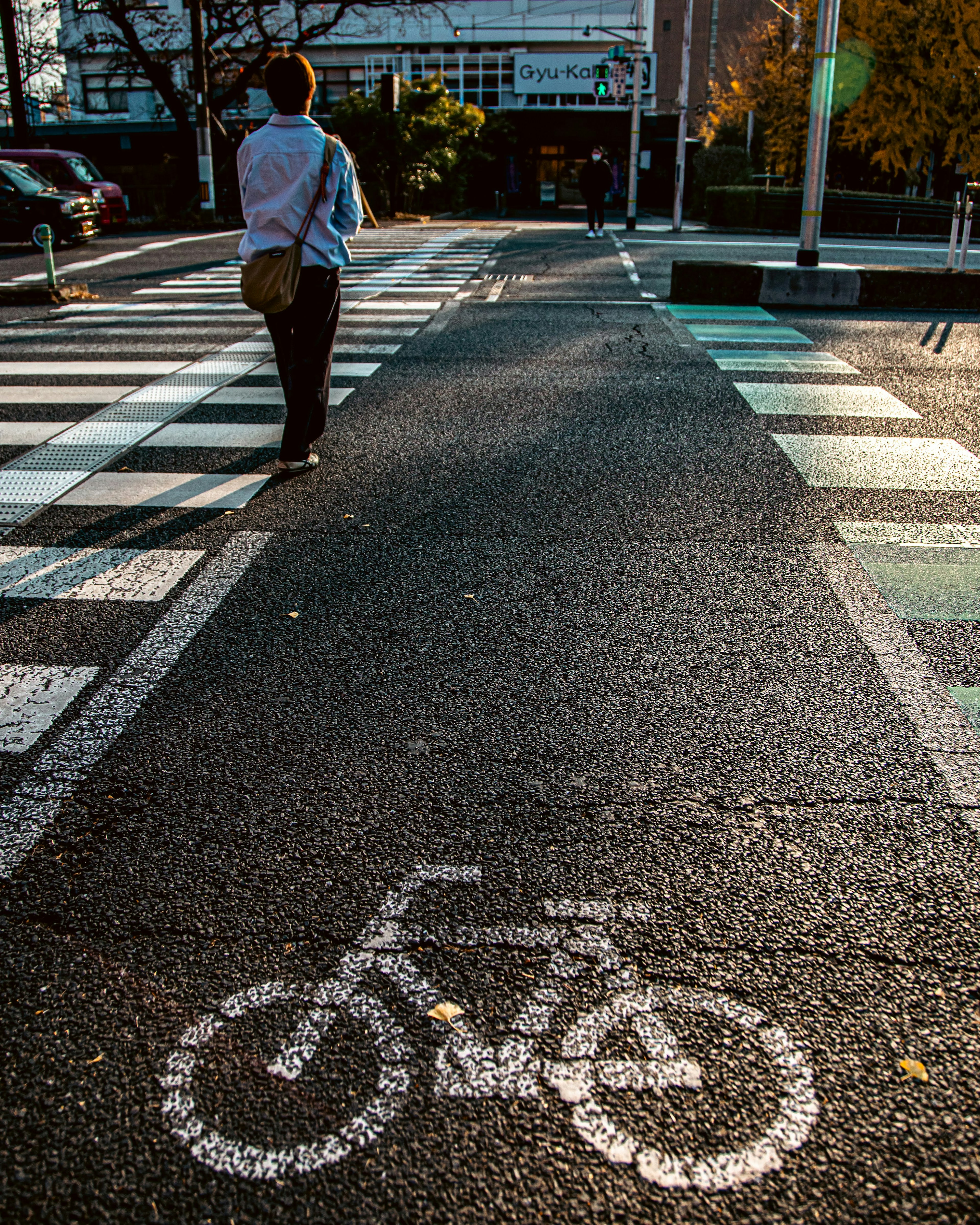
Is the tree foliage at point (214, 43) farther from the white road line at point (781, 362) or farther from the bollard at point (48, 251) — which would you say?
the white road line at point (781, 362)

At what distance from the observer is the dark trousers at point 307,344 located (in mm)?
5434

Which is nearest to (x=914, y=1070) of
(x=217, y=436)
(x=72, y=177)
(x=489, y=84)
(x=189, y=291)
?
(x=217, y=436)

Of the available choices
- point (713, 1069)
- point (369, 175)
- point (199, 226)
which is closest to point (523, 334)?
point (713, 1069)

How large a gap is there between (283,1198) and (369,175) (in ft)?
119

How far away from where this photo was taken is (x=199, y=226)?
2734 centimetres

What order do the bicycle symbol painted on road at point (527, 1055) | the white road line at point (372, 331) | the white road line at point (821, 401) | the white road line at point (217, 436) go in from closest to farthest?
the bicycle symbol painted on road at point (527, 1055) → the white road line at point (217, 436) → the white road line at point (821, 401) → the white road line at point (372, 331)

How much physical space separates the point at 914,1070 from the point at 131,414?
6.72 meters

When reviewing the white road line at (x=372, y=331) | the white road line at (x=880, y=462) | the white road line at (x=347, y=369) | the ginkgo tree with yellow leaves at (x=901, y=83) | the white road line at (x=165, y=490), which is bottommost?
the white road line at (x=165, y=490)

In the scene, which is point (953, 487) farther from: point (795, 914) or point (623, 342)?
point (623, 342)

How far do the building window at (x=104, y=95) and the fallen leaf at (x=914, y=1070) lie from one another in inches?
2140

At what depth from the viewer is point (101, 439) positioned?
6734 millimetres

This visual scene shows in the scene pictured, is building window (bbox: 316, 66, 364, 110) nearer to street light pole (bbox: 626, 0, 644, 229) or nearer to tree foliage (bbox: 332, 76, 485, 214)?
tree foliage (bbox: 332, 76, 485, 214)

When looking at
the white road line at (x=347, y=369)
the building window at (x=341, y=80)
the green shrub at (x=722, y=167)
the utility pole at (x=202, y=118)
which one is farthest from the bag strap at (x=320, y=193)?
the building window at (x=341, y=80)

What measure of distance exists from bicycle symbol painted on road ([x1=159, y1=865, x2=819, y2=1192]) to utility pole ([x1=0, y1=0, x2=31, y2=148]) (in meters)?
33.6
